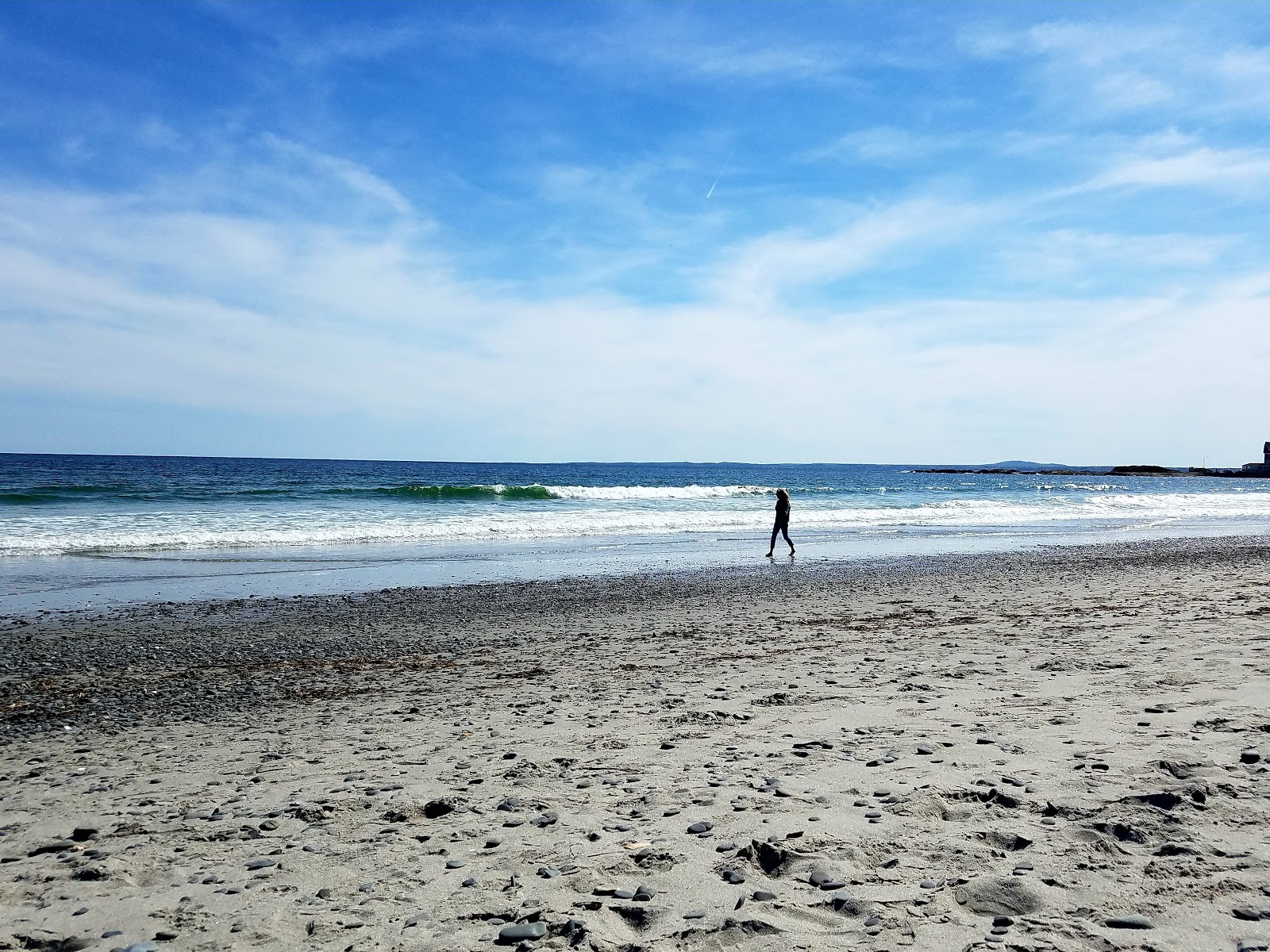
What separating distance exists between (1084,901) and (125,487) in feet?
164

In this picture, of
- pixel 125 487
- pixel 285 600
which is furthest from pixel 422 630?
pixel 125 487

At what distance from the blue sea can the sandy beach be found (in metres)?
6.38

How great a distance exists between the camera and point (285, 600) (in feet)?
41.7

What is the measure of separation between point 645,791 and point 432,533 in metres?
20.9

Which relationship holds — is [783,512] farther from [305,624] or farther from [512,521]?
[305,624]

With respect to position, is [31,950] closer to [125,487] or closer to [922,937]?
[922,937]

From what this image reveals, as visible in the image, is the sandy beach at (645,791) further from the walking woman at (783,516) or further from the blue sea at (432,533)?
the walking woman at (783,516)

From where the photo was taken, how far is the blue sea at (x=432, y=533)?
15508mm

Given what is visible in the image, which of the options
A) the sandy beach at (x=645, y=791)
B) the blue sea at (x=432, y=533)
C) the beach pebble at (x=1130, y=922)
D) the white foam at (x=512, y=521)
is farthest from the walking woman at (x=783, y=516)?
the beach pebble at (x=1130, y=922)

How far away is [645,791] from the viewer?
14.9 feet

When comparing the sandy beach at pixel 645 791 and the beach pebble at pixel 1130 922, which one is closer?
the beach pebble at pixel 1130 922

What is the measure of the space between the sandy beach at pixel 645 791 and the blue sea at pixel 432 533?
20.9 ft

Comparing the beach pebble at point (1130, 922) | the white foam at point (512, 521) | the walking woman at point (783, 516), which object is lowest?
the white foam at point (512, 521)

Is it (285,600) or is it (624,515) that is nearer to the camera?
(285,600)
